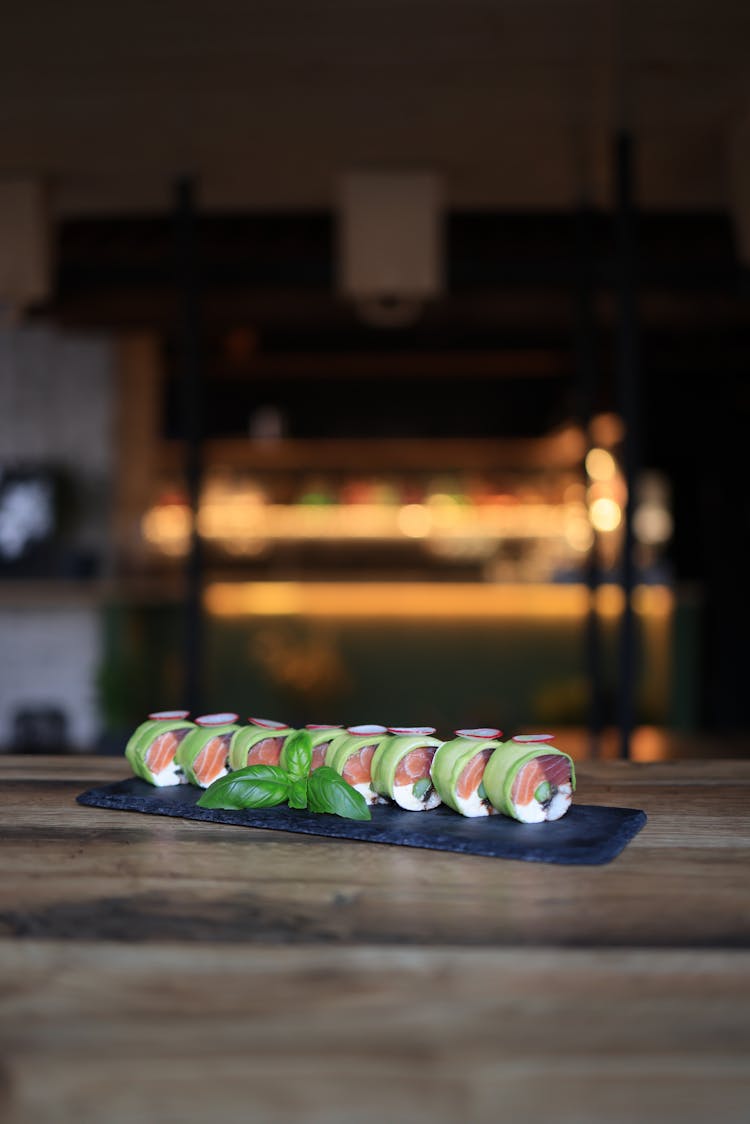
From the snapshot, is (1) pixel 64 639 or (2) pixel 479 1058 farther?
(1) pixel 64 639

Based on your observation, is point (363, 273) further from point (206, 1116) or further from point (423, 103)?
point (206, 1116)

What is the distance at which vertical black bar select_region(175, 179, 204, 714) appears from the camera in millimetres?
3477

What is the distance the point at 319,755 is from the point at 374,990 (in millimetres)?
536

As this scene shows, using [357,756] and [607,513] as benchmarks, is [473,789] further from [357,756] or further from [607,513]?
[607,513]

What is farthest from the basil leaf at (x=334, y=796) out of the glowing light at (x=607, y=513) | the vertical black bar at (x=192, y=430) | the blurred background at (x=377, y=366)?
the glowing light at (x=607, y=513)

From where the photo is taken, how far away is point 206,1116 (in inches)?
28.2

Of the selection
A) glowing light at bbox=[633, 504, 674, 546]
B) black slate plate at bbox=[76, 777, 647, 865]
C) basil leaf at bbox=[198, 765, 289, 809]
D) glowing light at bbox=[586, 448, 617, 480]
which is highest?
glowing light at bbox=[586, 448, 617, 480]

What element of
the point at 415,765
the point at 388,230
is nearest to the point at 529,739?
the point at 415,765

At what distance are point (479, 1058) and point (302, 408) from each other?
7.39 m

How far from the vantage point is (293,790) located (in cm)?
123

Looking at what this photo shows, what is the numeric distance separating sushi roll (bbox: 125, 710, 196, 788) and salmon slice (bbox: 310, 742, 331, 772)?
194mm

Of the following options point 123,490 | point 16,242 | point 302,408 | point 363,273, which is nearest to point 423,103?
point 363,273

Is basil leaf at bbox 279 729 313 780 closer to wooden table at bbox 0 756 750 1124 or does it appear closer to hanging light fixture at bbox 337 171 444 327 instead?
wooden table at bbox 0 756 750 1124

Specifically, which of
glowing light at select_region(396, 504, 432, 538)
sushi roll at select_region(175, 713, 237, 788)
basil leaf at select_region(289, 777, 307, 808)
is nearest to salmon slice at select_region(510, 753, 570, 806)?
basil leaf at select_region(289, 777, 307, 808)
